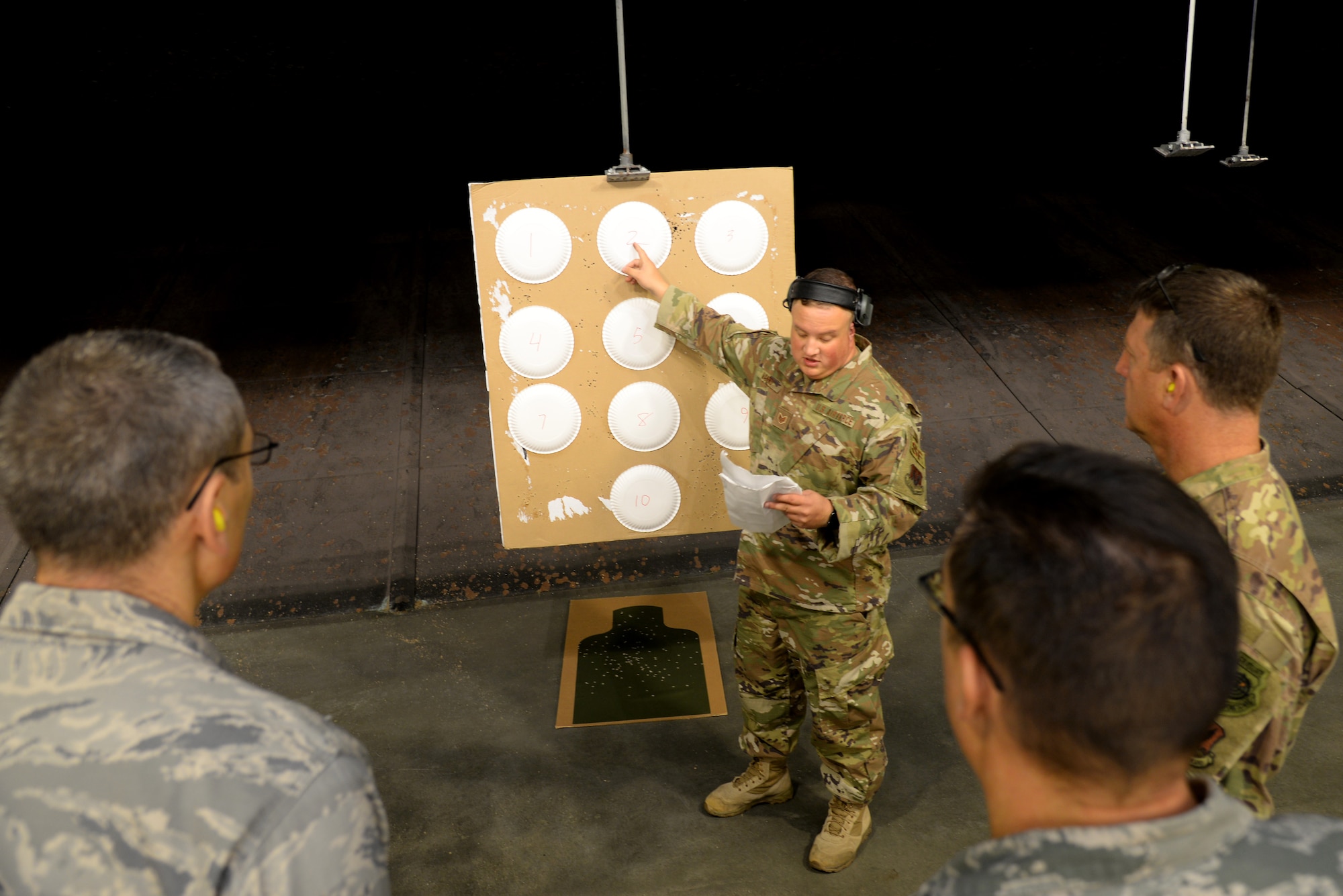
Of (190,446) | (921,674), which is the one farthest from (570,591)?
(190,446)

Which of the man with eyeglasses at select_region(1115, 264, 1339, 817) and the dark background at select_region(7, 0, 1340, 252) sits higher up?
the dark background at select_region(7, 0, 1340, 252)

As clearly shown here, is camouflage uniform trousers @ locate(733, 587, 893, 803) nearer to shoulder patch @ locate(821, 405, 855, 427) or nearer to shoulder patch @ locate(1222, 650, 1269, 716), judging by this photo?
shoulder patch @ locate(821, 405, 855, 427)

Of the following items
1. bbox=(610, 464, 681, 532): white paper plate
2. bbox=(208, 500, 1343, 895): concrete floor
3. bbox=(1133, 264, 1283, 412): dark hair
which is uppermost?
bbox=(1133, 264, 1283, 412): dark hair

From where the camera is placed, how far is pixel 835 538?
7.77 feet

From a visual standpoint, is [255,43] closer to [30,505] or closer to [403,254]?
[403,254]

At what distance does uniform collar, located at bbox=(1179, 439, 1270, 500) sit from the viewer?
161 centimetres

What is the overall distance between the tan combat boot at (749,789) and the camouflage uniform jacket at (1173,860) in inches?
79.2

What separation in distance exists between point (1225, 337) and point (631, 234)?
1.67 meters

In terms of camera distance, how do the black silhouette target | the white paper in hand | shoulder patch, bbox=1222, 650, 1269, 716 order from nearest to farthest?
shoulder patch, bbox=1222, 650, 1269, 716
the white paper in hand
the black silhouette target

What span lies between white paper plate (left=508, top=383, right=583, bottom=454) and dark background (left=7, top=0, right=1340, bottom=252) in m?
2.85

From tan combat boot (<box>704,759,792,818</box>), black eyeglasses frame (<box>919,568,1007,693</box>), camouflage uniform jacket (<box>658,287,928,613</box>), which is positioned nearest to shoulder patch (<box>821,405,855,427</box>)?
camouflage uniform jacket (<box>658,287,928,613</box>)

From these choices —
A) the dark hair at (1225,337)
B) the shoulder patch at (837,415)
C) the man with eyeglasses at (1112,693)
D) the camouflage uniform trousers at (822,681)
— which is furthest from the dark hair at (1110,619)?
the camouflage uniform trousers at (822,681)

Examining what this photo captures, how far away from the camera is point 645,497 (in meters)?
3.08

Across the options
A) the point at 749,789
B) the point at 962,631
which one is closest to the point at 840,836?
the point at 749,789
